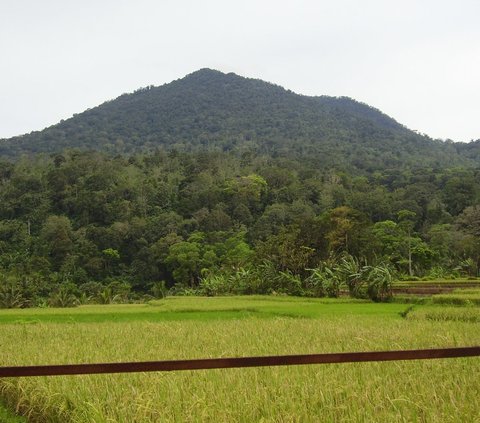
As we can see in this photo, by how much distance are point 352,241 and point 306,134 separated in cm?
7891

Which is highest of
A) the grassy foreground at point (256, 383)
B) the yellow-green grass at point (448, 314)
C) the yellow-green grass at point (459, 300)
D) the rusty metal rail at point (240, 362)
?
the rusty metal rail at point (240, 362)

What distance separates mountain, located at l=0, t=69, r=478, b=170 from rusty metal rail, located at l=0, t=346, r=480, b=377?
240 ft

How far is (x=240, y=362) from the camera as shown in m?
2.14

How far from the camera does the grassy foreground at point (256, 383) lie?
4113 mm

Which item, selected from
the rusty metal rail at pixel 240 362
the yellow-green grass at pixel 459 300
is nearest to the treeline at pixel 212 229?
the yellow-green grass at pixel 459 300

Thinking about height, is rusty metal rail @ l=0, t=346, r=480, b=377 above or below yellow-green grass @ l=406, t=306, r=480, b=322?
above

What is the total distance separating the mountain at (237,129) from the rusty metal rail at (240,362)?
7323 cm

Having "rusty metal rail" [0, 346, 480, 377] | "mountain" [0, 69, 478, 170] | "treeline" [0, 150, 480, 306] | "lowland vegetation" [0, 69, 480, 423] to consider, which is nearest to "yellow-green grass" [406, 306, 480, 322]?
"lowland vegetation" [0, 69, 480, 423]

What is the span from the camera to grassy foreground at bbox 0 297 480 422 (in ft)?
13.5

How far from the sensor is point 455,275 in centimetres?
2847

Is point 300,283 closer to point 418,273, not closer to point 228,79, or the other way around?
point 418,273

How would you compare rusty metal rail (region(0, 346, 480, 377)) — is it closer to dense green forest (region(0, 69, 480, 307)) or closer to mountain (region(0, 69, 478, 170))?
dense green forest (region(0, 69, 480, 307))

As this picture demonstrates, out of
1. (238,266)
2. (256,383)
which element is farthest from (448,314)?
(238,266)

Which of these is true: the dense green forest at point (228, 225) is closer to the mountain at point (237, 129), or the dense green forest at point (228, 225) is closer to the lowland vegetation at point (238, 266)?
the lowland vegetation at point (238, 266)
